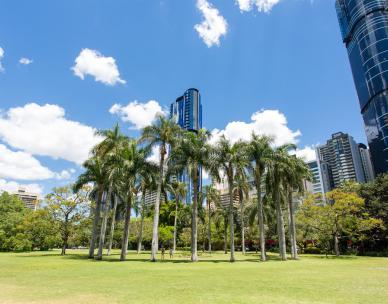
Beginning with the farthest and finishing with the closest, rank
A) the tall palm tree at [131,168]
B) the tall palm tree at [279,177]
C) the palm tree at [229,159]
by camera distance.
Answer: the tall palm tree at [279,177] → the palm tree at [229,159] → the tall palm tree at [131,168]

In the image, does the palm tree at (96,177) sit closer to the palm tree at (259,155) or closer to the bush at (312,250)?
the palm tree at (259,155)

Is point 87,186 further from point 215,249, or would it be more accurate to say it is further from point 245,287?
point 215,249

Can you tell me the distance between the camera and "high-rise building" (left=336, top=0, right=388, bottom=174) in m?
94.7

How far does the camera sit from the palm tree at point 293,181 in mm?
32312

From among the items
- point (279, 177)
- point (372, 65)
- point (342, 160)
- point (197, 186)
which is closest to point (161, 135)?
point (197, 186)

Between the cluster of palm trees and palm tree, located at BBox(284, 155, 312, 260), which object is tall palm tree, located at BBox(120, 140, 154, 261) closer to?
the cluster of palm trees

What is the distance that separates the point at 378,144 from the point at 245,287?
10503 centimetres

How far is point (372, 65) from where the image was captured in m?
99.9

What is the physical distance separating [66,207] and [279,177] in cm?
2896

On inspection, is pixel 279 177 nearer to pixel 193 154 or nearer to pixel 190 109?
pixel 193 154

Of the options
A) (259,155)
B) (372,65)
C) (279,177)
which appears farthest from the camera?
(372,65)

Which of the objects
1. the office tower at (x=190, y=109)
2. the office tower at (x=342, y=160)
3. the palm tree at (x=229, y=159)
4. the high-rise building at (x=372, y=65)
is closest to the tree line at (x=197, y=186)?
the palm tree at (x=229, y=159)

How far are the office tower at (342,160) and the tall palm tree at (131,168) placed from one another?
417ft

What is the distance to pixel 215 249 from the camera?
71938 millimetres
